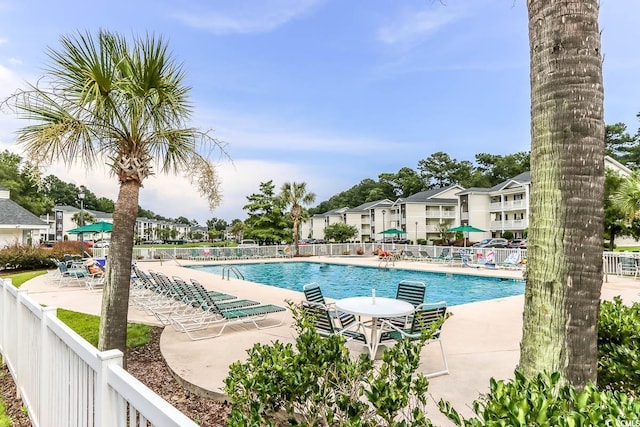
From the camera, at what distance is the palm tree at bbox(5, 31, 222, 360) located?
13.5ft

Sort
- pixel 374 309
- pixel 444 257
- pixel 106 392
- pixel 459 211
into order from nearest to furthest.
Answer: pixel 106 392 → pixel 374 309 → pixel 444 257 → pixel 459 211

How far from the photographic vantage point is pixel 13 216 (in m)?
23.6

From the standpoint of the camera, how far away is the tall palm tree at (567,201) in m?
1.97

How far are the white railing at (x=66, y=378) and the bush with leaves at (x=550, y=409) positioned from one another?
4.04ft

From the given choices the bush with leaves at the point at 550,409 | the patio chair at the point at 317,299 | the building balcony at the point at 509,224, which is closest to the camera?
the bush with leaves at the point at 550,409

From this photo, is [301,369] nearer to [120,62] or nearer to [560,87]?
[560,87]

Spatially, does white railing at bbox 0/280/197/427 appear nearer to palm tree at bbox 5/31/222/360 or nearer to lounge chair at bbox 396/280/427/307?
palm tree at bbox 5/31/222/360

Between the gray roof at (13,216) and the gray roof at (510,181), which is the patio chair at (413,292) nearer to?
the gray roof at (13,216)

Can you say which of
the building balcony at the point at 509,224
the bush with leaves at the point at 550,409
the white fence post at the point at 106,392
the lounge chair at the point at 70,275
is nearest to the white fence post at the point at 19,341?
the white fence post at the point at 106,392

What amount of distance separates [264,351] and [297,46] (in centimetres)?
1674

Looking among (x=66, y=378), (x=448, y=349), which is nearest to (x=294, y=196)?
(x=448, y=349)

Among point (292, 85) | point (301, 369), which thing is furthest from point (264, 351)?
point (292, 85)

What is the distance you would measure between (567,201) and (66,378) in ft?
11.4

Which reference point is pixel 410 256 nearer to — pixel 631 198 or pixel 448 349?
pixel 631 198
